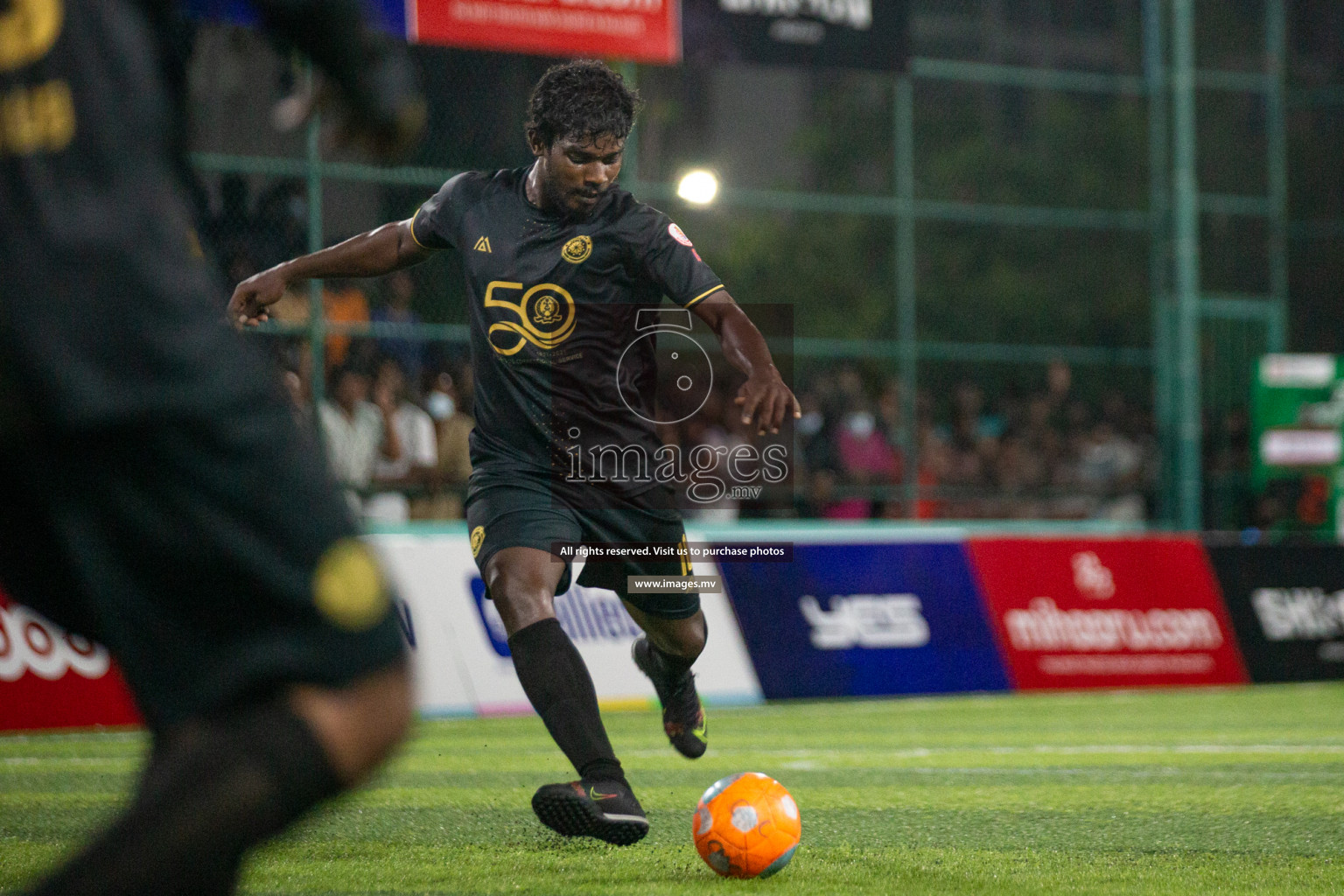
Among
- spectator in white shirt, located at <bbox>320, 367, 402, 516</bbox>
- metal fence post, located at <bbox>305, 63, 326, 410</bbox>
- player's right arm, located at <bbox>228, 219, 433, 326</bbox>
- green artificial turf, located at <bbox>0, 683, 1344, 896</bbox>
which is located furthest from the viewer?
metal fence post, located at <bbox>305, 63, 326, 410</bbox>

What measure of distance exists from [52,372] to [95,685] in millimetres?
8116

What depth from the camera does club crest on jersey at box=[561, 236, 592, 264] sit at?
527 centimetres

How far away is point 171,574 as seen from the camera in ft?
7.11

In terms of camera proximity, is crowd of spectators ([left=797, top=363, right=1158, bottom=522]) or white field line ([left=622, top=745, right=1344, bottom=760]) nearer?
white field line ([left=622, top=745, right=1344, bottom=760])

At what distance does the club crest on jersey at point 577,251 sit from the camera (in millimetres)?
5270

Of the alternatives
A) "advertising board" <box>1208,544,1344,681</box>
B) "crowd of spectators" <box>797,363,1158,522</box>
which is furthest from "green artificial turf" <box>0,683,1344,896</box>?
"crowd of spectators" <box>797,363,1158,522</box>

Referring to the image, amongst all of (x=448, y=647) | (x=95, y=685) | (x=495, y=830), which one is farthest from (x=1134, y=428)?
(x=495, y=830)

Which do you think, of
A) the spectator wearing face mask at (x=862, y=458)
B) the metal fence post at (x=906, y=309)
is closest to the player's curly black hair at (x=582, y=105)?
the spectator wearing face mask at (x=862, y=458)

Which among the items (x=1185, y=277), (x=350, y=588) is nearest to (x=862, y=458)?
(x=1185, y=277)

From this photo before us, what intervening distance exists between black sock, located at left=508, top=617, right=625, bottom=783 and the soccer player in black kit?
3 cm

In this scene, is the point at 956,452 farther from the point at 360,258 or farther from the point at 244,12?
the point at 360,258

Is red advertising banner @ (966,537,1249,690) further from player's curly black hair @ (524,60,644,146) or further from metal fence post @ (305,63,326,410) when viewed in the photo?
player's curly black hair @ (524,60,644,146)

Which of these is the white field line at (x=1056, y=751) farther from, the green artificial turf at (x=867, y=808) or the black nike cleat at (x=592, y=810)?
the black nike cleat at (x=592, y=810)

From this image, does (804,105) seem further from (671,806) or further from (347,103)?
(347,103)
